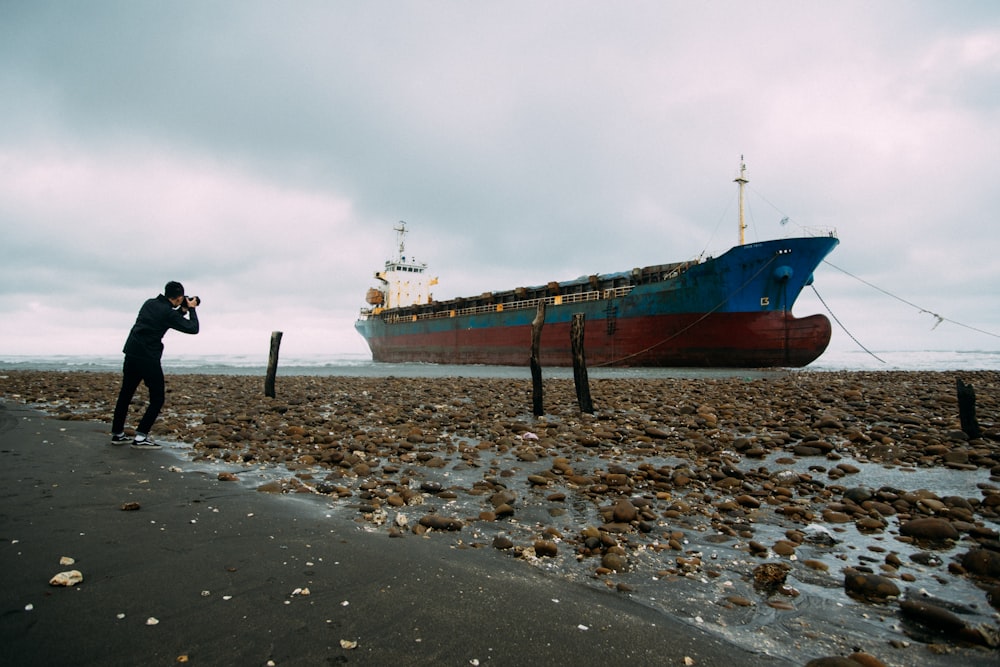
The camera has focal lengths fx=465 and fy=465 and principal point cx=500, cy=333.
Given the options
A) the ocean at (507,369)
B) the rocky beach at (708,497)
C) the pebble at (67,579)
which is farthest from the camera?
the ocean at (507,369)

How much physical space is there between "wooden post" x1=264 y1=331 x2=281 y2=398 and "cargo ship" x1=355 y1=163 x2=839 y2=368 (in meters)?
8.80

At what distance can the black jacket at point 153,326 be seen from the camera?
5.69 metres

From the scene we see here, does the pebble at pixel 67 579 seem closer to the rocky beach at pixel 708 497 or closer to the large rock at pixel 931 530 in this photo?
the rocky beach at pixel 708 497

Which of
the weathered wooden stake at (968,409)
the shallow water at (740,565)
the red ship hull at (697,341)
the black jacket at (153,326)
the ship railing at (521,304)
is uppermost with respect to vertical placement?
the ship railing at (521,304)

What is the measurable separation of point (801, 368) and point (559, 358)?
38.3ft

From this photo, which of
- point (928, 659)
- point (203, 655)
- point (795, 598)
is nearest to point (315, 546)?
point (203, 655)

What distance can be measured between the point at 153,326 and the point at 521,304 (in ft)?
79.9

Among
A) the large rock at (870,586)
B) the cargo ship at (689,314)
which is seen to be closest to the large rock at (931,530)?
the large rock at (870,586)

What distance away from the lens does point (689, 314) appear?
22.0m

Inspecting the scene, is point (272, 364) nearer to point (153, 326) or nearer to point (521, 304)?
point (153, 326)

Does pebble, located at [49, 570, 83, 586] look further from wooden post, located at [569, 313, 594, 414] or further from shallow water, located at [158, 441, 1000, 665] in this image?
wooden post, located at [569, 313, 594, 414]

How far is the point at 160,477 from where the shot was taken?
437 cm

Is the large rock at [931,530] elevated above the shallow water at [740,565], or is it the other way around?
the large rock at [931,530]

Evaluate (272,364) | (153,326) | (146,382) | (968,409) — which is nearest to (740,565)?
(968,409)
